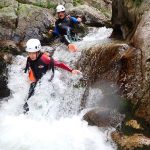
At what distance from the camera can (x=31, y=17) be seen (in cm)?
1681

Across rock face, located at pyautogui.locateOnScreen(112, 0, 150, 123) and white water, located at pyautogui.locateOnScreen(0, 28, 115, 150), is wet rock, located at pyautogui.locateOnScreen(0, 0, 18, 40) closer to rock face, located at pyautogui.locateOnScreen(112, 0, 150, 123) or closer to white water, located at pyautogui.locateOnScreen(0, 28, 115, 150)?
white water, located at pyautogui.locateOnScreen(0, 28, 115, 150)

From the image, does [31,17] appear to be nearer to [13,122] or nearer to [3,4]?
[3,4]

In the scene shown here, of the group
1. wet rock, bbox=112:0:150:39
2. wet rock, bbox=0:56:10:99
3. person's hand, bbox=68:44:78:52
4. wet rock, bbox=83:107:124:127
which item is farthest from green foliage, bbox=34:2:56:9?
wet rock, bbox=83:107:124:127

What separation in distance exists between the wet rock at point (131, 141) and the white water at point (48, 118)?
28cm

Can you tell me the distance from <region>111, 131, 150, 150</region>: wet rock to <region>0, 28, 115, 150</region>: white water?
11.0 inches

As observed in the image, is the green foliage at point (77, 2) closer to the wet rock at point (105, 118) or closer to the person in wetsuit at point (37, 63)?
the person in wetsuit at point (37, 63)

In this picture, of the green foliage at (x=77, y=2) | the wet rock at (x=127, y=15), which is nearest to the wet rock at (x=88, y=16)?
the green foliage at (x=77, y=2)

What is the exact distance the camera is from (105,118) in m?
10.3

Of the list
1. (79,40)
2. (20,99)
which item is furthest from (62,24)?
(20,99)

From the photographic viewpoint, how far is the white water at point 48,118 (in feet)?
33.0

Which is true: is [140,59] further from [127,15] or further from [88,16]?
[88,16]

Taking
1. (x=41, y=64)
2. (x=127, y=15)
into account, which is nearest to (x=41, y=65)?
(x=41, y=64)

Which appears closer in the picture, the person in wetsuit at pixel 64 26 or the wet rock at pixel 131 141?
the wet rock at pixel 131 141

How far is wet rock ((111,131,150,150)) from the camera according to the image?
9336mm
